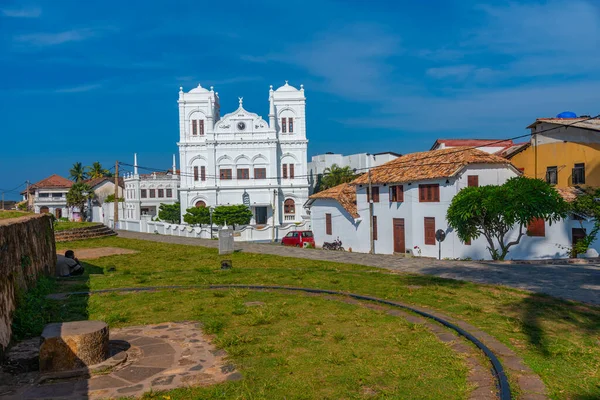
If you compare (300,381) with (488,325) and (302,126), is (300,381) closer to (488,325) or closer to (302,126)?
(488,325)

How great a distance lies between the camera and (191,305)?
33.7ft

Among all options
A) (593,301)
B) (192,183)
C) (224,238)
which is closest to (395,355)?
(593,301)

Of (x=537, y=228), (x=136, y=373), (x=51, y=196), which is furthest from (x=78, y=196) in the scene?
(x=136, y=373)

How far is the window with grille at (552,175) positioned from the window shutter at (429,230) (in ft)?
25.0

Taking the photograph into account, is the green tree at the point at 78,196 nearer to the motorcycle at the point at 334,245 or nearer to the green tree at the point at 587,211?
the motorcycle at the point at 334,245

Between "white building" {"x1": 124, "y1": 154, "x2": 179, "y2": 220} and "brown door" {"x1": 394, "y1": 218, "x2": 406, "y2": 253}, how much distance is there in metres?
40.9

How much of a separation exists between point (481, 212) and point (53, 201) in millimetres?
64188

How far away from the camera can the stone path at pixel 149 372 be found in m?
5.75

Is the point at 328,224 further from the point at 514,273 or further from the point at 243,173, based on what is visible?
the point at 514,273

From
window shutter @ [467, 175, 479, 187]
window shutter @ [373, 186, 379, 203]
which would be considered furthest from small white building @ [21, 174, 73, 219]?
window shutter @ [467, 175, 479, 187]

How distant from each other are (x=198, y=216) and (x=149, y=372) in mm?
45585

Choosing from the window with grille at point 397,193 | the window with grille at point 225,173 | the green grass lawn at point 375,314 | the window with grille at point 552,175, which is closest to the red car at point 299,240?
the window with grille at point 397,193

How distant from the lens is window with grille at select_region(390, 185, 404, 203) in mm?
31281

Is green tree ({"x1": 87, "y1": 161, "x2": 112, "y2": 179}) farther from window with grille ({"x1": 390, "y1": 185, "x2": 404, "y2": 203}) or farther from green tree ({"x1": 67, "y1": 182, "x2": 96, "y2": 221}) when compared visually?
window with grille ({"x1": 390, "y1": 185, "x2": 404, "y2": 203})
